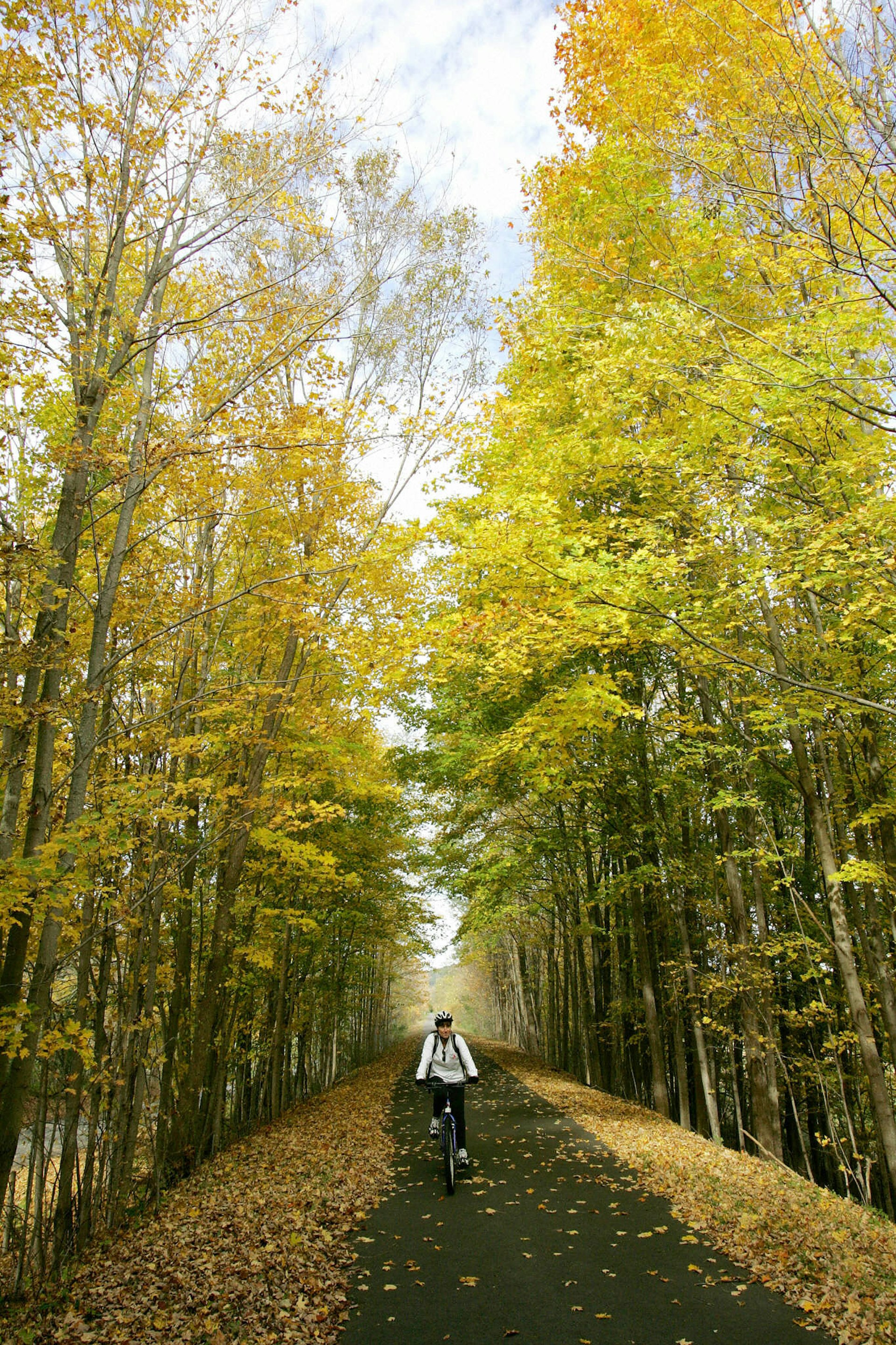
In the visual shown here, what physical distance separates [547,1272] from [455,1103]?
2583 millimetres

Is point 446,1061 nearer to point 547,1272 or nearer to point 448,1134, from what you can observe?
point 448,1134

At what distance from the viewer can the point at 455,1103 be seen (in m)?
7.23

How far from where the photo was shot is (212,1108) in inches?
461

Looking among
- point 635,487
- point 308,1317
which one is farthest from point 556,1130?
point 635,487

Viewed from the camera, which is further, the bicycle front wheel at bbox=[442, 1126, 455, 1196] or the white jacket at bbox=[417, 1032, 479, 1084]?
the white jacket at bbox=[417, 1032, 479, 1084]

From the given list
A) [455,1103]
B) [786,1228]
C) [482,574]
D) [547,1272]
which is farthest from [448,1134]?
[482,574]

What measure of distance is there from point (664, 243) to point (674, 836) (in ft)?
29.9

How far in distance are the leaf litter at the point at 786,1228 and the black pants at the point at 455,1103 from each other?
1.83 m

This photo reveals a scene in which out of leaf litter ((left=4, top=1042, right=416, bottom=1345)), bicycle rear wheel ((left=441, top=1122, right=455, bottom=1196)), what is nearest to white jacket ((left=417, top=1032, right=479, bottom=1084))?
bicycle rear wheel ((left=441, top=1122, right=455, bottom=1196))

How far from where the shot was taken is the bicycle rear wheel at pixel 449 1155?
6.71 meters

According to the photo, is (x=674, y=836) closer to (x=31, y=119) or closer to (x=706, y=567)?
(x=706, y=567)

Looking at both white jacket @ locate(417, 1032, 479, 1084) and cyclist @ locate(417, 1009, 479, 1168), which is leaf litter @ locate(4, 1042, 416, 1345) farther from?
white jacket @ locate(417, 1032, 479, 1084)

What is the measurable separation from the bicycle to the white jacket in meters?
0.06

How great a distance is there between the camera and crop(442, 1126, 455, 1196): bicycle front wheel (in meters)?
6.71
